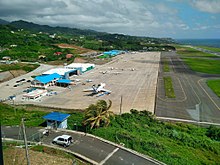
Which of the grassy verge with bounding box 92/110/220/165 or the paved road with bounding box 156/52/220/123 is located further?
the paved road with bounding box 156/52/220/123

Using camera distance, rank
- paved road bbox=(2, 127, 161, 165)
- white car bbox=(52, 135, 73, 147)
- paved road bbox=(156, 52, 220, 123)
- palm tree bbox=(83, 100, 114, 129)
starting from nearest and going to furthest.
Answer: paved road bbox=(2, 127, 161, 165)
white car bbox=(52, 135, 73, 147)
palm tree bbox=(83, 100, 114, 129)
paved road bbox=(156, 52, 220, 123)

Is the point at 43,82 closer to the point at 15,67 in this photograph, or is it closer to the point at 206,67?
the point at 15,67

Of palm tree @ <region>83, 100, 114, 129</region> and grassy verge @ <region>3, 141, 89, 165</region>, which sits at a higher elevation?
palm tree @ <region>83, 100, 114, 129</region>

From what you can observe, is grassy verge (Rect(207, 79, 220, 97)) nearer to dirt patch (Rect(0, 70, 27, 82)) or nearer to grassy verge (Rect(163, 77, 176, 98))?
grassy verge (Rect(163, 77, 176, 98))

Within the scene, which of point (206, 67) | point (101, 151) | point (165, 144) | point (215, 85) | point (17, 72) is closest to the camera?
point (101, 151)

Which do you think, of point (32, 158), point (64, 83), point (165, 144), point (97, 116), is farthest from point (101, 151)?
point (64, 83)

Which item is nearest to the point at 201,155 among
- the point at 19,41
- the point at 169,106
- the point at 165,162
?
the point at 165,162

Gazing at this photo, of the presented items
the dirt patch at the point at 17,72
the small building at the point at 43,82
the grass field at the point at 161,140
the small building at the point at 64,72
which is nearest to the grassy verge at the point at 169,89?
the grass field at the point at 161,140

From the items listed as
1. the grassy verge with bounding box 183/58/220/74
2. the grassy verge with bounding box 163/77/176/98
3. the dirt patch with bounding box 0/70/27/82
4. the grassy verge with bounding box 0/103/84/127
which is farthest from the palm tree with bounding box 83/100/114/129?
the grassy verge with bounding box 183/58/220/74
